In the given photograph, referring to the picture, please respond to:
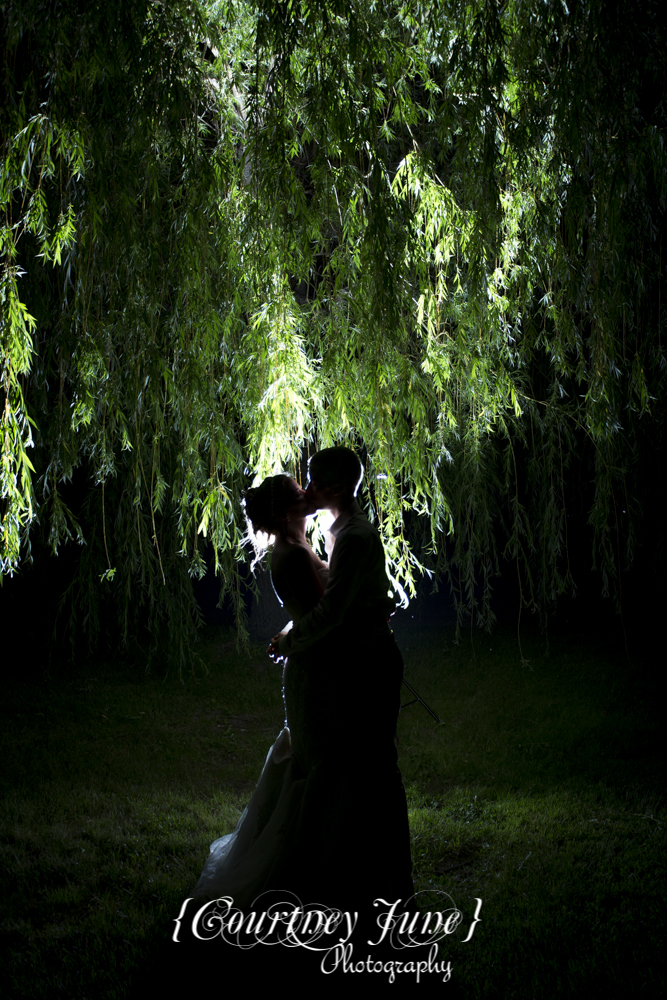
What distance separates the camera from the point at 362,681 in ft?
7.30

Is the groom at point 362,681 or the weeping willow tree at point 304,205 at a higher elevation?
the weeping willow tree at point 304,205

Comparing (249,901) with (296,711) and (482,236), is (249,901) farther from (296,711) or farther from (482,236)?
(482,236)

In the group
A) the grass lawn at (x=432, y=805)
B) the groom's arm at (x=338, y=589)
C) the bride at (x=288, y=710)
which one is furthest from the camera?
the grass lawn at (x=432, y=805)

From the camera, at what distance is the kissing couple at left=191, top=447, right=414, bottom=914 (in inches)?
85.7

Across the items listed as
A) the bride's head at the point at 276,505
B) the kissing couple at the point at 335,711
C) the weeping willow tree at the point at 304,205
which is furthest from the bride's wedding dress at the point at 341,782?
the weeping willow tree at the point at 304,205

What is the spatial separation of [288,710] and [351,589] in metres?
0.50

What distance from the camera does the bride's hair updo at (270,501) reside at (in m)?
2.30

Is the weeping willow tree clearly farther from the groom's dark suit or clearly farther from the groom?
the groom's dark suit

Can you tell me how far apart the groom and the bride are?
79 mm

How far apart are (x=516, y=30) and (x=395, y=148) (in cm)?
184

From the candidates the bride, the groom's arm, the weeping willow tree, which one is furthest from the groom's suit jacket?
the weeping willow tree

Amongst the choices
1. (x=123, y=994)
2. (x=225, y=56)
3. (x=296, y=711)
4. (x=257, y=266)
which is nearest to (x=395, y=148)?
(x=225, y=56)

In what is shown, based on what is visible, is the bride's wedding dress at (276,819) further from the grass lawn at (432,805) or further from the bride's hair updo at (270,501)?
the grass lawn at (432,805)

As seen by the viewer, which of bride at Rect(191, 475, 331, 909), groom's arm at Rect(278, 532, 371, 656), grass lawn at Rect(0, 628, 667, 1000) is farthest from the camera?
grass lawn at Rect(0, 628, 667, 1000)
